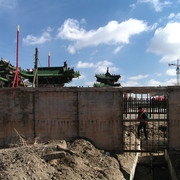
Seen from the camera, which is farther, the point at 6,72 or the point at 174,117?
the point at 6,72

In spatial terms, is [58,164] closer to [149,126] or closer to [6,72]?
[149,126]

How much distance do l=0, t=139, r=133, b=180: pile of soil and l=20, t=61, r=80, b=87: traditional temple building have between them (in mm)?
15272

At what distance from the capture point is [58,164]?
4.84 meters

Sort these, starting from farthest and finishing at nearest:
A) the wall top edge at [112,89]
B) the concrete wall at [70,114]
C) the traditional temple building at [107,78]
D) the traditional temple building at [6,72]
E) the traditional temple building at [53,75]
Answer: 1. the traditional temple building at [107,78]
2. the traditional temple building at [6,72]
3. the traditional temple building at [53,75]
4. the concrete wall at [70,114]
5. the wall top edge at [112,89]

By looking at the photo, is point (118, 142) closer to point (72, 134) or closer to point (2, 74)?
point (72, 134)

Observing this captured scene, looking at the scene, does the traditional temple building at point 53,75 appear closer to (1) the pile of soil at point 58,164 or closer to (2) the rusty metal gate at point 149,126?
(2) the rusty metal gate at point 149,126

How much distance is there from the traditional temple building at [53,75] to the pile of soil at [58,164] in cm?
1527

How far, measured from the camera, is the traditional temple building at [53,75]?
821 inches

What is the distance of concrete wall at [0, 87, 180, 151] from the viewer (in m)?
6.78

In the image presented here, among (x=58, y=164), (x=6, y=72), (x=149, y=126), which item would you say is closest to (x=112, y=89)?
(x=58, y=164)

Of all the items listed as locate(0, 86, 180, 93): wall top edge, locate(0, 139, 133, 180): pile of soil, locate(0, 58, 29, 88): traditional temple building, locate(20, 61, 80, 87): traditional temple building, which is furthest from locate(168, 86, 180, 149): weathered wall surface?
locate(0, 58, 29, 88): traditional temple building

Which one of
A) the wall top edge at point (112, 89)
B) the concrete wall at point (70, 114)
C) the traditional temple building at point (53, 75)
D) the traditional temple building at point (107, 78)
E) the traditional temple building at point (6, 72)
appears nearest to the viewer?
the wall top edge at point (112, 89)

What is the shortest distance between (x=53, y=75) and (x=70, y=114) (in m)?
14.5

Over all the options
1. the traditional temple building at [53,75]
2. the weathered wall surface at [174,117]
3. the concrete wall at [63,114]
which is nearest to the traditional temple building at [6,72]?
the traditional temple building at [53,75]
